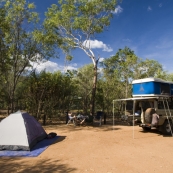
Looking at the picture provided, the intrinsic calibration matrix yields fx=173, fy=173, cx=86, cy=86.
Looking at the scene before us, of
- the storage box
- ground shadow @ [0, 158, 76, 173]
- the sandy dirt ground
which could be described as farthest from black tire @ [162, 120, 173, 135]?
ground shadow @ [0, 158, 76, 173]

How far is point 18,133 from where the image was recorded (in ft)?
21.1

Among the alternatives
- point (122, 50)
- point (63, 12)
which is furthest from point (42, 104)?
point (122, 50)

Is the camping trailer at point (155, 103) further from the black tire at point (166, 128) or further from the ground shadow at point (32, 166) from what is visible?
the ground shadow at point (32, 166)

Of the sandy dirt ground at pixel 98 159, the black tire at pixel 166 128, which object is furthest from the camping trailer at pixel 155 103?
the sandy dirt ground at pixel 98 159

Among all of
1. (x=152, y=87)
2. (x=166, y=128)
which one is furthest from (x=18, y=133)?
(x=166, y=128)

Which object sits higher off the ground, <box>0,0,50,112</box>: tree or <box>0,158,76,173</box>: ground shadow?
<box>0,0,50,112</box>: tree

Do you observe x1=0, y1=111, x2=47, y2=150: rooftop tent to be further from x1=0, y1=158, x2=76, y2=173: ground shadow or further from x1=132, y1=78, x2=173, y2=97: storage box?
x1=132, y1=78, x2=173, y2=97: storage box

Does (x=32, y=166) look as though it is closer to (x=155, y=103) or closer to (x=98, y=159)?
(x=98, y=159)

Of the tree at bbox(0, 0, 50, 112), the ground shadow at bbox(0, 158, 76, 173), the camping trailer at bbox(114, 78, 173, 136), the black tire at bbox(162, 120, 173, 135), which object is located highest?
the tree at bbox(0, 0, 50, 112)

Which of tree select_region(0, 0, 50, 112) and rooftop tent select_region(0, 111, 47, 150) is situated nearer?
rooftop tent select_region(0, 111, 47, 150)

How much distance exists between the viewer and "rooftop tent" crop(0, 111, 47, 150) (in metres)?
6.25

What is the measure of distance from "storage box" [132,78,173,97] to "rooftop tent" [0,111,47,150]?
6115 millimetres

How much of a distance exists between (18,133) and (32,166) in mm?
1903

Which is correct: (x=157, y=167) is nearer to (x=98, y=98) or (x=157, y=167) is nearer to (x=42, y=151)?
(x=42, y=151)
